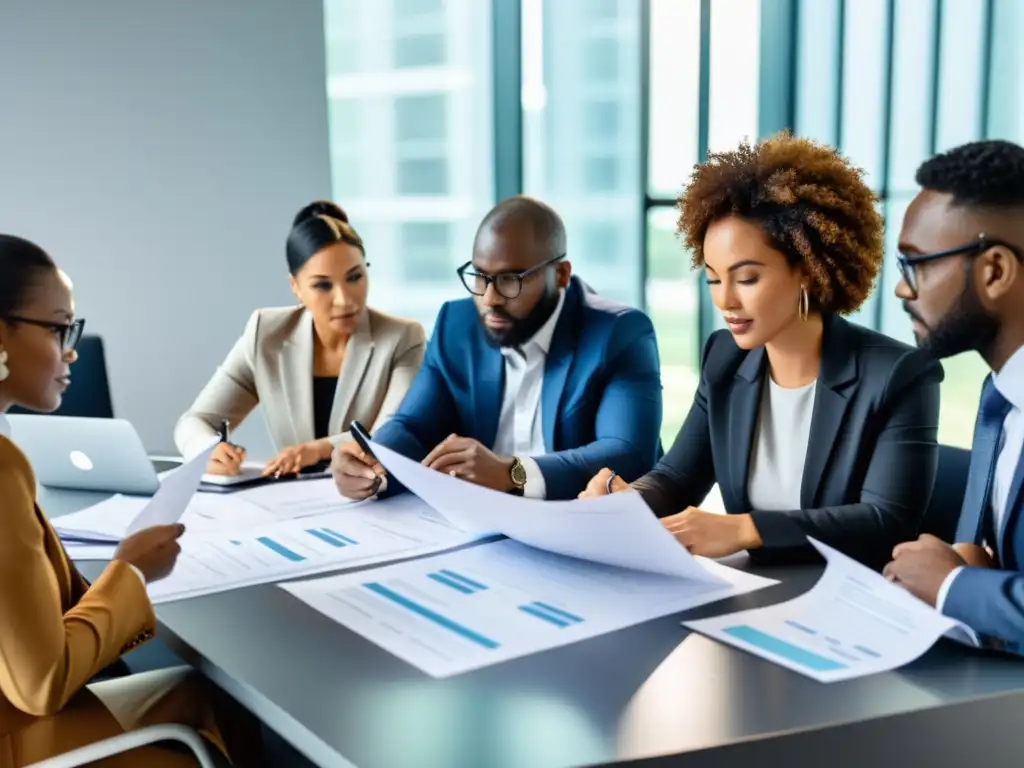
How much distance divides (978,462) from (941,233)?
38 cm

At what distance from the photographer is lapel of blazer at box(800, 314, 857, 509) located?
2.01m

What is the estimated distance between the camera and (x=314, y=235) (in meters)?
3.12

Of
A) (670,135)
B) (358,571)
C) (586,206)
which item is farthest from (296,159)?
(358,571)

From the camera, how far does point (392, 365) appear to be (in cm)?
326

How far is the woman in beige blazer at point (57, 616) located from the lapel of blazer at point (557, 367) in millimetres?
1133

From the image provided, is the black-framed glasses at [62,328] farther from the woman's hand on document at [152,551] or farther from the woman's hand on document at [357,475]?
the woman's hand on document at [357,475]

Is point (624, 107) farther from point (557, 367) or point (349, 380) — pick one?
point (557, 367)

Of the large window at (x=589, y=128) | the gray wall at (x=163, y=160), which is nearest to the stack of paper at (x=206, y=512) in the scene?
the gray wall at (x=163, y=160)

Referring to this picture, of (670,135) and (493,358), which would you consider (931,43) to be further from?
(493,358)

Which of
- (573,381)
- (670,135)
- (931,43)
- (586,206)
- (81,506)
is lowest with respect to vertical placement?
(81,506)

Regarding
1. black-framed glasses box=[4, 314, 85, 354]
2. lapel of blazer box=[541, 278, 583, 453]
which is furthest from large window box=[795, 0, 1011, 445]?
black-framed glasses box=[4, 314, 85, 354]

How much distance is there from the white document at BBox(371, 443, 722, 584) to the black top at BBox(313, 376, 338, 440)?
1396 mm

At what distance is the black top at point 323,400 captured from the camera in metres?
3.27

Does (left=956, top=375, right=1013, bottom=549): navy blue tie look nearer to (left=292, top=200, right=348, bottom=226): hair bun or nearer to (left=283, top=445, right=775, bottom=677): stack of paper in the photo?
(left=283, top=445, right=775, bottom=677): stack of paper
